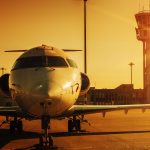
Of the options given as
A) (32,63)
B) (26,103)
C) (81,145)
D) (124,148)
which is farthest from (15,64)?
(124,148)

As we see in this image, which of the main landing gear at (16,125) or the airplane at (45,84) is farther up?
the airplane at (45,84)

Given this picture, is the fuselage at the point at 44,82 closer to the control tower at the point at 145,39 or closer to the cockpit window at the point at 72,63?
the cockpit window at the point at 72,63

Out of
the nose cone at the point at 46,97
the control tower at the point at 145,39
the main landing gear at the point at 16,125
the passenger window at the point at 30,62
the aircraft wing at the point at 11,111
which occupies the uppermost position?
the control tower at the point at 145,39

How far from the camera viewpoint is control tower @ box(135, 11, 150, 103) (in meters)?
92.7

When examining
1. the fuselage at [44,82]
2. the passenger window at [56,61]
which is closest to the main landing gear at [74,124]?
the fuselage at [44,82]

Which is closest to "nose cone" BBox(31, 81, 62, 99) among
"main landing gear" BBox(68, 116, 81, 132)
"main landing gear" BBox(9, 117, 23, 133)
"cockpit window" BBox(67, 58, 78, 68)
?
"cockpit window" BBox(67, 58, 78, 68)

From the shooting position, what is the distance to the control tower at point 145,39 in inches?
3649

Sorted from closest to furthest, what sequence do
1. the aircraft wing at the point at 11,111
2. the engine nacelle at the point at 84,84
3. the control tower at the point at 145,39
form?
the aircraft wing at the point at 11,111
the engine nacelle at the point at 84,84
the control tower at the point at 145,39

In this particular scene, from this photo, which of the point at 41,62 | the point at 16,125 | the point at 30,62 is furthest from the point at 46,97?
the point at 16,125

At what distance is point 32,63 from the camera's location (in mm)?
14750

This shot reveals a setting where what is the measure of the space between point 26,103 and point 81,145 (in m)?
2.63

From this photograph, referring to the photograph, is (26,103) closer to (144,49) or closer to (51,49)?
(51,49)

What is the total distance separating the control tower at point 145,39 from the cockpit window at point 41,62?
74.6m

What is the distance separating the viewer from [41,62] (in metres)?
14.7
